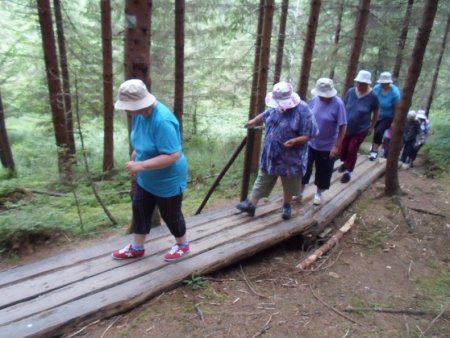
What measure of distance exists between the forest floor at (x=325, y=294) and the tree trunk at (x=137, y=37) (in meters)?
2.80

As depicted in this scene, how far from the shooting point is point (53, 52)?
9.54 meters

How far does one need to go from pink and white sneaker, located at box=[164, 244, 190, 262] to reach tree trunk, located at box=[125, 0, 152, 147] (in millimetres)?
2282

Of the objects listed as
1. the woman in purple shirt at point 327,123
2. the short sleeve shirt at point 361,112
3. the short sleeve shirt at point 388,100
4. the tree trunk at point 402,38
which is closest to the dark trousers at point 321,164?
the woman in purple shirt at point 327,123

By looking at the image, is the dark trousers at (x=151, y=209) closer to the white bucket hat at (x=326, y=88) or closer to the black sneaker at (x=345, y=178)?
the white bucket hat at (x=326, y=88)

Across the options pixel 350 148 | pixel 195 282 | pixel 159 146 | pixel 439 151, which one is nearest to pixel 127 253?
pixel 195 282

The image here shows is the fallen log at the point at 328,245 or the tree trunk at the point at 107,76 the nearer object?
the fallen log at the point at 328,245

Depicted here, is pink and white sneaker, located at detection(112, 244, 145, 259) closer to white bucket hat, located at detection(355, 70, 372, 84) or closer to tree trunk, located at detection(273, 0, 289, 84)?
white bucket hat, located at detection(355, 70, 372, 84)

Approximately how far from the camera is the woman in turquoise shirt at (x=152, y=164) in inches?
132

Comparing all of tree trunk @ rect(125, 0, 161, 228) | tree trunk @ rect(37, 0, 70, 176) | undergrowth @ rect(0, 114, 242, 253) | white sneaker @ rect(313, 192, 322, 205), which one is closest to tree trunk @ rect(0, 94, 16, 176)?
undergrowth @ rect(0, 114, 242, 253)

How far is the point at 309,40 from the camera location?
29.4 feet

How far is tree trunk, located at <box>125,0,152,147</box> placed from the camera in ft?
14.8

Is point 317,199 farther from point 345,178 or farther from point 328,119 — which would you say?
point 345,178

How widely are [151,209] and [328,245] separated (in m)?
2.70

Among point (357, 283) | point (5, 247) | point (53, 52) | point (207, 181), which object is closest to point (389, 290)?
point (357, 283)
